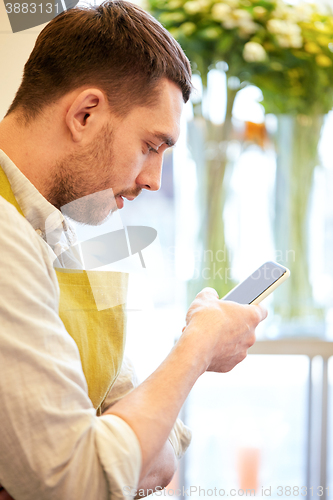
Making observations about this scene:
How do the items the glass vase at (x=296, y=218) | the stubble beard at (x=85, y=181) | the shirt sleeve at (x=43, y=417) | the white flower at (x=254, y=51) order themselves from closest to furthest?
the shirt sleeve at (x=43, y=417) < the stubble beard at (x=85, y=181) < the white flower at (x=254, y=51) < the glass vase at (x=296, y=218)

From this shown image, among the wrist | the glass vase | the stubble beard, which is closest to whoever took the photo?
the wrist

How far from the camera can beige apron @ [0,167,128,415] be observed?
0.56 meters

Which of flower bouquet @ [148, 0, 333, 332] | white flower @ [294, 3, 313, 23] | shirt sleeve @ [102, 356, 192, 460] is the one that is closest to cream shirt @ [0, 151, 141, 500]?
shirt sleeve @ [102, 356, 192, 460]

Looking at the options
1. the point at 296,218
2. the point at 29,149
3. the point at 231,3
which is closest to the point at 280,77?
the point at 231,3

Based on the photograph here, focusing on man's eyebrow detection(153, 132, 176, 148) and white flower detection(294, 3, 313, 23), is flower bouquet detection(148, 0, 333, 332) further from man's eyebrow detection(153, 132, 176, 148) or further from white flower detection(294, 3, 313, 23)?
man's eyebrow detection(153, 132, 176, 148)

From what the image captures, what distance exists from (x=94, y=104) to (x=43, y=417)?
1.39 feet

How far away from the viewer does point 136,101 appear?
62 cm

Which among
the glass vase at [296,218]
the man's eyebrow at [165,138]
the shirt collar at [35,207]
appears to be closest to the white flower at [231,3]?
the glass vase at [296,218]

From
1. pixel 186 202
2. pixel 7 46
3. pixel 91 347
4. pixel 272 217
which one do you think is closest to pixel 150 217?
pixel 186 202

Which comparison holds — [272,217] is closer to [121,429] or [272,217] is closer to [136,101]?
[136,101]

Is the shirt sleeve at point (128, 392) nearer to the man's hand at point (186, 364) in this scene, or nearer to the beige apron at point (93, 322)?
the beige apron at point (93, 322)

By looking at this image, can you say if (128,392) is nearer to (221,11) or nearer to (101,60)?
(101,60)

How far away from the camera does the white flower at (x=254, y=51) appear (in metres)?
1.14

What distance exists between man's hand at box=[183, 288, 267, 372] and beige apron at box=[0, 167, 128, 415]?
11 cm
